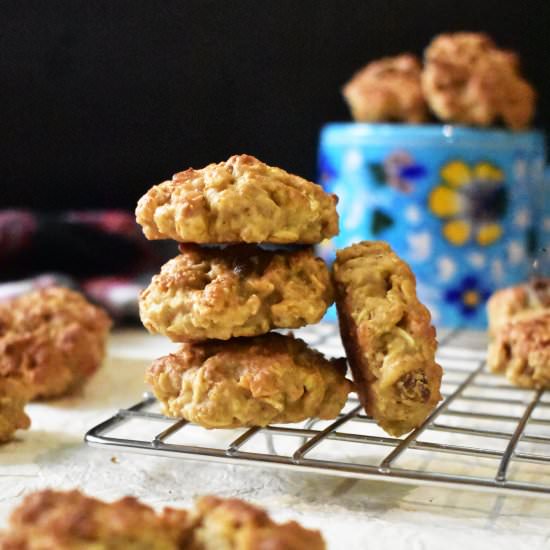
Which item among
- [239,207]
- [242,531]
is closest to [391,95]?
[239,207]

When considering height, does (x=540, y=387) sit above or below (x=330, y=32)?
below

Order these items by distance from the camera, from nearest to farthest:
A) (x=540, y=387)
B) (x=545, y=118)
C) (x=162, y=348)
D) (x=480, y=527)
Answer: (x=480, y=527), (x=540, y=387), (x=162, y=348), (x=545, y=118)

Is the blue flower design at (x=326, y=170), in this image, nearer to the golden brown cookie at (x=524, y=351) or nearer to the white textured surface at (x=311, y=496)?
the golden brown cookie at (x=524, y=351)

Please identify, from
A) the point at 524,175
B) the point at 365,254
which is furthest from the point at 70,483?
the point at 524,175

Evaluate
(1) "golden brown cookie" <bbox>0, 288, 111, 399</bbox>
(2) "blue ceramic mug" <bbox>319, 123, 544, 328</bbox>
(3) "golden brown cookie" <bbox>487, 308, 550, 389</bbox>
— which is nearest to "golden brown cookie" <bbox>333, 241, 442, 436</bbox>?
(3) "golden brown cookie" <bbox>487, 308, 550, 389</bbox>

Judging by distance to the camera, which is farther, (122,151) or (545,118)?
(122,151)

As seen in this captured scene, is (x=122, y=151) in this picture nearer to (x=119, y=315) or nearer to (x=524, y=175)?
(x=119, y=315)

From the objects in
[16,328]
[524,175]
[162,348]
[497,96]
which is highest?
[497,96]

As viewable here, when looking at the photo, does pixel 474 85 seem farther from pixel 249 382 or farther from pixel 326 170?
pixel 249 382
